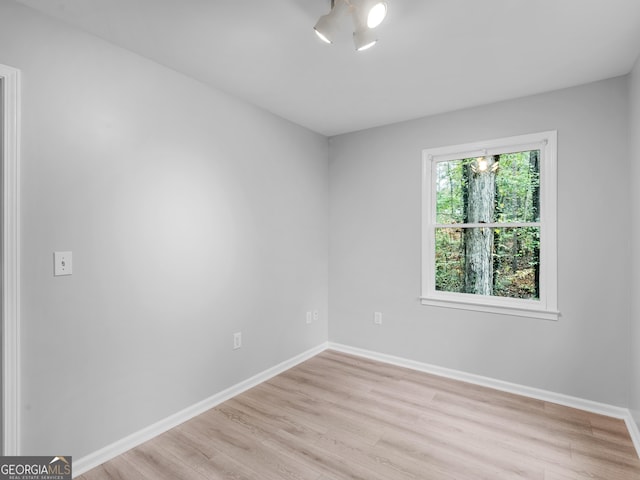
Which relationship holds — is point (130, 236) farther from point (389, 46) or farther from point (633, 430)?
point (633, 430)

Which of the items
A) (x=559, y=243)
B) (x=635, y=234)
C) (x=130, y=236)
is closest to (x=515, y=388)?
(x=559, y=243)

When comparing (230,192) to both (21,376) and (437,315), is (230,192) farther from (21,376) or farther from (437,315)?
(437,315)

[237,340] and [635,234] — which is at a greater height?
[635,234]

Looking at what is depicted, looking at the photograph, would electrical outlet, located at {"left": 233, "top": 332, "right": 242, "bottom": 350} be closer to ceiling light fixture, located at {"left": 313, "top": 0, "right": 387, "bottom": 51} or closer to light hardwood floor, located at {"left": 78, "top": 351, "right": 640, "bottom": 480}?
light hardwood floor, located at {"left": 78, "top": 351, "right": 640, "bottom": 480}

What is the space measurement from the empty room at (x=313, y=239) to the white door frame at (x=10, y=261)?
0.4 inches

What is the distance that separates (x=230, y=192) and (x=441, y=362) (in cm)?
250

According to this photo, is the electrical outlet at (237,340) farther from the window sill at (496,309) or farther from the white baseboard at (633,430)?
the white baseboard at (633,430)

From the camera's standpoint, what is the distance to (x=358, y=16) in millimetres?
1606

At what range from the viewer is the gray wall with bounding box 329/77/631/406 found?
2.48 meters

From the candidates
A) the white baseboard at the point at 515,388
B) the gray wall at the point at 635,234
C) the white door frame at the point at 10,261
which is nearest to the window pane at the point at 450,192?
the gray wall at the point at 635,234

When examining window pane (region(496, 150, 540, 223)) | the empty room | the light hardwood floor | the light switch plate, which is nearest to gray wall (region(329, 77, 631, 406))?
the empty room

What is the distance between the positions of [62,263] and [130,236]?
1.28ft

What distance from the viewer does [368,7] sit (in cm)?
155

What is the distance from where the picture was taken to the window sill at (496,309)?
271 centimetres
